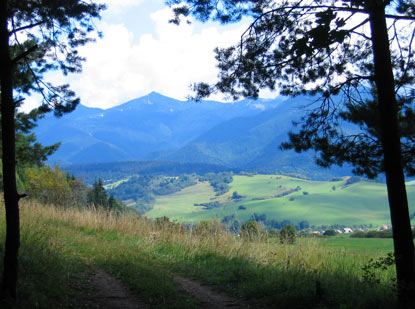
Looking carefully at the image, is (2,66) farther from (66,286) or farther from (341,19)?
(341,19)

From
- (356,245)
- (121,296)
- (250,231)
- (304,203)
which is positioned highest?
(304,203)

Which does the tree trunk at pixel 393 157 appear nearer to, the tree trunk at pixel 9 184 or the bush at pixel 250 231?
the bush at pixel 250 231

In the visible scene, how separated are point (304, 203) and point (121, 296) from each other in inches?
5552

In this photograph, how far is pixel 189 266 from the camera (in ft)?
27.9

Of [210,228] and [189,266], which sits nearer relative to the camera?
→ [189,266]

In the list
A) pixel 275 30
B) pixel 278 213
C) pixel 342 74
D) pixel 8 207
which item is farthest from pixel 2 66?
pixel 278 213

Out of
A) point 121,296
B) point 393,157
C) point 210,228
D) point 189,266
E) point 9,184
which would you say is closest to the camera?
point 9,184

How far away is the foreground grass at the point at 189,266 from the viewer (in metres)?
5.58

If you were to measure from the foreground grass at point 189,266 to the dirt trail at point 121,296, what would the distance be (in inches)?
7.3

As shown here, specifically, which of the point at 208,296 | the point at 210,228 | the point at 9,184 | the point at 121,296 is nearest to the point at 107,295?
the point at 121,296

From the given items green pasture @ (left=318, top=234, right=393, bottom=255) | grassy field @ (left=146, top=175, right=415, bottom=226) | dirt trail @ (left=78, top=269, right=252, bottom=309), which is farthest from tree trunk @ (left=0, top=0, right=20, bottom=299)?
grassy field @ (left=146, top=175, right=415, bottom=226)

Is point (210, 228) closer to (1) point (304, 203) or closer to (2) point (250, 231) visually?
(2) point (250, 231)

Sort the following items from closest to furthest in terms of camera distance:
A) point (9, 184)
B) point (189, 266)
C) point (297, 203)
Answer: point (9, 184), point (189, 266), point (297, 203)

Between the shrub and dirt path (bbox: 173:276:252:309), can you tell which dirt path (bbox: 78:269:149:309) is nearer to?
dirt path (bbox: 173:276:252:309)
